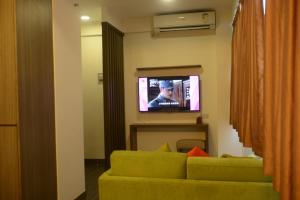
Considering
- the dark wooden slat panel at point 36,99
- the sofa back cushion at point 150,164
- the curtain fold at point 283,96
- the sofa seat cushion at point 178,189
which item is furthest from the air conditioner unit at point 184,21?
the curtain fold at point 283,96

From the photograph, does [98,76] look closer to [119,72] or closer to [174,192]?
[119,72]

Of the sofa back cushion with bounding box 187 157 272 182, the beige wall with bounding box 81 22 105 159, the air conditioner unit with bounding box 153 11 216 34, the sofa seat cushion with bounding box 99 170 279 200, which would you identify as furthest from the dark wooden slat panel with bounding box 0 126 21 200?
the air conditioner unit with bounding box 153 11 216 34

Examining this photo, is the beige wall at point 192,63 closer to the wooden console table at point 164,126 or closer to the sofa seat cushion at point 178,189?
the wooden console table at point 164,126

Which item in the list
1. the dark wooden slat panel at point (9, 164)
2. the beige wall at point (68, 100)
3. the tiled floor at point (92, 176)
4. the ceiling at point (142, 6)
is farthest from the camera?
the ceiling at point (142, 6)

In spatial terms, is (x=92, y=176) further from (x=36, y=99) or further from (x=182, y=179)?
(x=182, y=179)

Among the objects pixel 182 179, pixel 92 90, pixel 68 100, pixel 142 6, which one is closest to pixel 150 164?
pixel 182 179

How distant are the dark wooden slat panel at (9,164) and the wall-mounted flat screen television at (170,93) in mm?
3681

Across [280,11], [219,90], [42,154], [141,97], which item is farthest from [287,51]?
[141,97]

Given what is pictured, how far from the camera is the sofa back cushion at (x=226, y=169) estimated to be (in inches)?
89.8

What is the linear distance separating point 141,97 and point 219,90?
1.60 m

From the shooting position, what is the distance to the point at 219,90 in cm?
566

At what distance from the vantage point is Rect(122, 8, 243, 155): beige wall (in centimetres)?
563

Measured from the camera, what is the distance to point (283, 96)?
4.90 ft

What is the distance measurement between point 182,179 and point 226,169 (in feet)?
1.24
